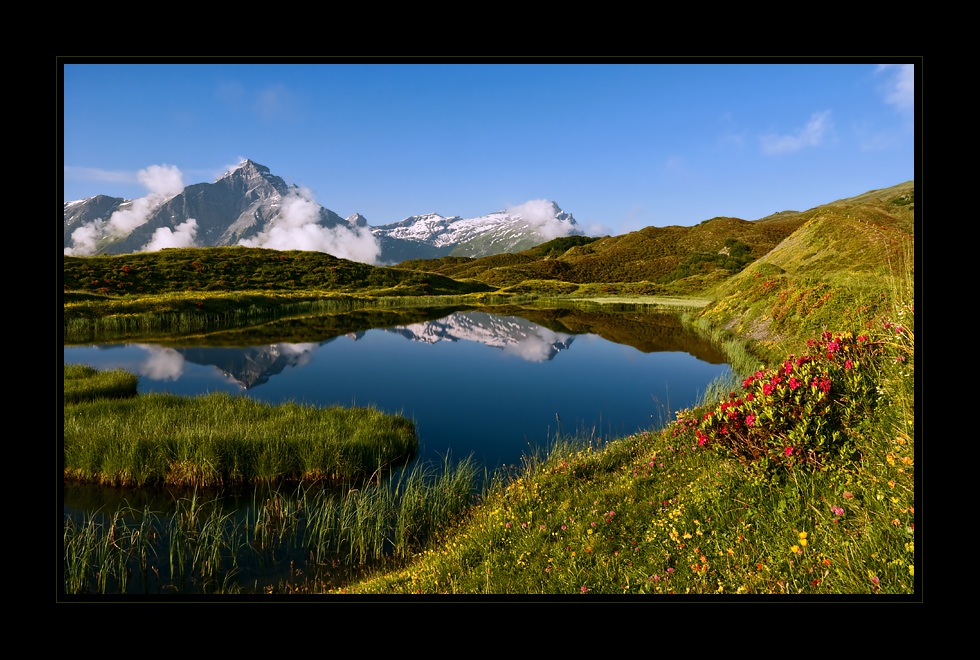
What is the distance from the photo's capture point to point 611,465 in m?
9.02

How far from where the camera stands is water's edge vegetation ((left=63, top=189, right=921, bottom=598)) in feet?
13.4

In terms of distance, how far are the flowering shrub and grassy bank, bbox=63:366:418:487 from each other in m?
7.56

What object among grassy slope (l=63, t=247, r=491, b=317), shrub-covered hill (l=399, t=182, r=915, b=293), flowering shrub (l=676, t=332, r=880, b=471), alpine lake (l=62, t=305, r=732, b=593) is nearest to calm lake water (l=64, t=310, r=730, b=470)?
alpine lake (l=62, t=305, r=732, b=593)

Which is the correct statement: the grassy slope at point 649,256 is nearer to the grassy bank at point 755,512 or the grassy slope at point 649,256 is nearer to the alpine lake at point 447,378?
the alpine lake at point 447,378

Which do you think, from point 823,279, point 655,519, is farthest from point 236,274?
point 655,519

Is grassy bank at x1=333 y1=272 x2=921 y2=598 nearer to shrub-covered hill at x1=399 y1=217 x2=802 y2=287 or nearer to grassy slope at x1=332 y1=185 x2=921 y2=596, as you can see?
grassy slope at x1=332 y1=185 x2=921 y2=596

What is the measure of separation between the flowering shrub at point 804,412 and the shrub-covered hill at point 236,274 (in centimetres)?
7643

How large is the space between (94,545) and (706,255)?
152 m

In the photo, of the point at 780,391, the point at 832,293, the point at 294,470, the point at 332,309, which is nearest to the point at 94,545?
the point at 294,470

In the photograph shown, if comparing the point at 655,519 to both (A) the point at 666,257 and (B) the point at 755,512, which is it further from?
(A) the point at 666,257

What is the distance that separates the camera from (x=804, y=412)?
5559 mm

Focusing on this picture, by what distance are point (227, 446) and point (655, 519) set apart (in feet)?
35.1
